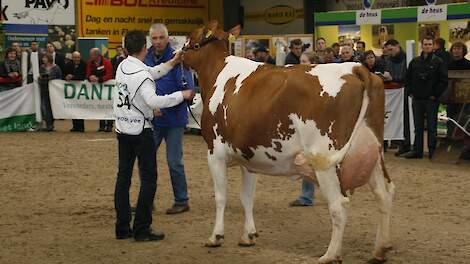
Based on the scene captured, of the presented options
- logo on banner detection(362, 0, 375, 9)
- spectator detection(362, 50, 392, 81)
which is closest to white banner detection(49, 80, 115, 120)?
spectator detection(362, 50, 392, 81)

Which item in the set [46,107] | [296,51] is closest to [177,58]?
[296,51]

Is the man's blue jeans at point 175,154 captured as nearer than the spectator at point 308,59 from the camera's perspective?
Yes

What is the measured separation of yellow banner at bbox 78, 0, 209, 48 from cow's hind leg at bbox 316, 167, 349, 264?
2427 centimetres

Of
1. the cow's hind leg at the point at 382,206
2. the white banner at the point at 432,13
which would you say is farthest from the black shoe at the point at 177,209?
the white banner at the point at 432,13

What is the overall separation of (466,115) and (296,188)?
4039mm

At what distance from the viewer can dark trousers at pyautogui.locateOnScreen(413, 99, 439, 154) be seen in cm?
1398

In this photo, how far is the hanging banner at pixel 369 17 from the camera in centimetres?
2123

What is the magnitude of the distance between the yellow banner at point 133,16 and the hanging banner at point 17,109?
1107cm

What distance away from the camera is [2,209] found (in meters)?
9.80

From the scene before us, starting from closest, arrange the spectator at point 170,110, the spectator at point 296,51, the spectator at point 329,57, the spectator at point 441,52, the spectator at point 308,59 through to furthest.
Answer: the spectator at point 170,110 → the spectator at point 308,59 → the spectator at point 296,51 → the spectator at point 329,57 → the spectator at point 441,52

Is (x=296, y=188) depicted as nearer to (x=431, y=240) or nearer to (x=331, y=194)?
(x=431, y=240)

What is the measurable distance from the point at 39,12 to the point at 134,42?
830 inches

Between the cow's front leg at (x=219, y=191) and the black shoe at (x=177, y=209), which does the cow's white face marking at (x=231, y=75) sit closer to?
the cow's front leg at (x=219, y=191)

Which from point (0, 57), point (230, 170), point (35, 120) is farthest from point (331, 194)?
point (0, 57)
